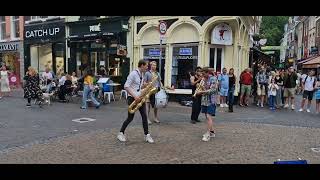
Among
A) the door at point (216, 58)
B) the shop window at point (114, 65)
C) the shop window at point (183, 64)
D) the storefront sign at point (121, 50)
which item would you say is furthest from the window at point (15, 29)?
the door at point (216, 58)

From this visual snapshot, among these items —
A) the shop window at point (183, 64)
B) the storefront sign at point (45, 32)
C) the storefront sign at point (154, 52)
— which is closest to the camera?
the shop window at point (183, 64)

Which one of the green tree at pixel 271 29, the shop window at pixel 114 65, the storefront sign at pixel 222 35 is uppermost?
the green tree at pixel 271 29

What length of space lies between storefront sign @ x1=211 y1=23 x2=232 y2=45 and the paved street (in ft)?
14.3

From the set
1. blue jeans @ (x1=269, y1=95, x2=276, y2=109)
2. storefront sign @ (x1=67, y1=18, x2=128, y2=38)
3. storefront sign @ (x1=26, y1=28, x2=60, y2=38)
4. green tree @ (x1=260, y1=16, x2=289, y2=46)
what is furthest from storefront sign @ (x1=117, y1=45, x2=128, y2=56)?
green tree @ (x1=260, y1=16, x2=289, y2=46)

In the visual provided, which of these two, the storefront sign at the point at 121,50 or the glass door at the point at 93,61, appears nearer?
the storefront sign at the point at 121,50

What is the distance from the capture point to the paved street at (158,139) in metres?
6.49

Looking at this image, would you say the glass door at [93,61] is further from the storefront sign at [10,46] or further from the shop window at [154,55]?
the storefront sign at [10,46]

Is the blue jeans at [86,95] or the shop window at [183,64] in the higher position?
the shop window at [183,64]

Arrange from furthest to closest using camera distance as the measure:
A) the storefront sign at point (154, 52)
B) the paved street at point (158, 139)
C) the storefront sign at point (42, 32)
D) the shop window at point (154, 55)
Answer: the storefront sign at point (42, 32), the storefront sign at point (154, 52), the shop window at point (154, 55), the paved street at point (158, 139)

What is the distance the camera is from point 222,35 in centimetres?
1559

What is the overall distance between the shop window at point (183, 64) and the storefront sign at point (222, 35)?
2.93 ft

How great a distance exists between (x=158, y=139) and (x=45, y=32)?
15.7 metres

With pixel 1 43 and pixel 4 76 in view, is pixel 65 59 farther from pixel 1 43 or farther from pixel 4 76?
pixel 1 43

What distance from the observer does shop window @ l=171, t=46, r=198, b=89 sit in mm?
15781
